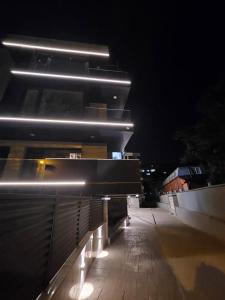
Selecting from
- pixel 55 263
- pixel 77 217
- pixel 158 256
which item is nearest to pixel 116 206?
pixel 158 256

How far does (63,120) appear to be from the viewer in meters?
9.71

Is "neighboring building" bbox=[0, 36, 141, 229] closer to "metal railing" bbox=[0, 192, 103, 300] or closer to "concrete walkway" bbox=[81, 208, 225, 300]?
"concrete walkway" bbox=[81, 208, 225, 300]

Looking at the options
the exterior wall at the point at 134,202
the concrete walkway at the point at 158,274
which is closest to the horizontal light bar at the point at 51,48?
the concrete walkway at the point at 158,274

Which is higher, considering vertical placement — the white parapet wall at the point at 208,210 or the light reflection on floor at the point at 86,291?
the white parapet wall at the point at 208,210

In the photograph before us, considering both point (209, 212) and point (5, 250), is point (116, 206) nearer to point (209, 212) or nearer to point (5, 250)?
point (209, 212)

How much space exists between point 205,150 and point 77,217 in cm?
964

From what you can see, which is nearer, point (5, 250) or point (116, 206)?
point (5, 250)

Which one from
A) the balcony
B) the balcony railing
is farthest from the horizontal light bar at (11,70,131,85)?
the balcony

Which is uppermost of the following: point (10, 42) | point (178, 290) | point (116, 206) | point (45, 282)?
point (10, 42)

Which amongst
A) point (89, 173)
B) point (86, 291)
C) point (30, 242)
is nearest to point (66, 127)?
point (89, 173)

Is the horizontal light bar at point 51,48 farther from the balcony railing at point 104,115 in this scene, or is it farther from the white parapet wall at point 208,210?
the white parapet wall at point 208,210

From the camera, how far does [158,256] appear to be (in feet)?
16.1

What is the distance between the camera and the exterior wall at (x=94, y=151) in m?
10.8

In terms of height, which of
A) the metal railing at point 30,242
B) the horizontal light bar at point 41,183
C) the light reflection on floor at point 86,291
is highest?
the horizontal light bar at point 41,183
